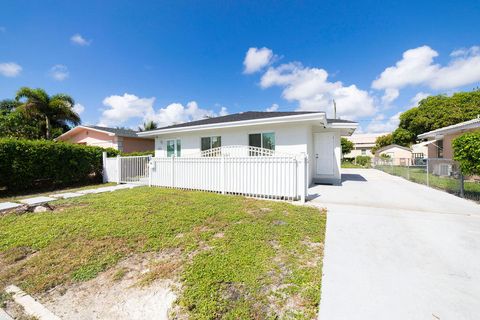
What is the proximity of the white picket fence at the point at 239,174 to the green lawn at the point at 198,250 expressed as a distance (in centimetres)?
91

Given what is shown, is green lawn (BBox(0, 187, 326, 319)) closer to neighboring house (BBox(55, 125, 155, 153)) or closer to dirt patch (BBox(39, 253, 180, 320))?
dirt patch (BBox(39, 253, 180, 320))

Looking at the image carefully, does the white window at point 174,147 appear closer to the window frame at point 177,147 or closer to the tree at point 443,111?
the window frame at point 177,147

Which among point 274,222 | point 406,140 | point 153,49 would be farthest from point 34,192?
point 406,140

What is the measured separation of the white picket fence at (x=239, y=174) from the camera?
641 cm

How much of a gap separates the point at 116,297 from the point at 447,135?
20.1 m

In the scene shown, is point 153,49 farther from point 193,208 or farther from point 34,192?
point 193,208

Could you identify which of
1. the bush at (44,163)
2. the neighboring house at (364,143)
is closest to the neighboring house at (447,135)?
the bush at (44,163)

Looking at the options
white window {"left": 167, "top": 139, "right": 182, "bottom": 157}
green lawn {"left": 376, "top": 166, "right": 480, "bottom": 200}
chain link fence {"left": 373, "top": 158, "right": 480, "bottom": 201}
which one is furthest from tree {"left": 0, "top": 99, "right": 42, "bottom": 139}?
green lawn {"left": 376, "top": 166, "right": 480, "bottom": 200}

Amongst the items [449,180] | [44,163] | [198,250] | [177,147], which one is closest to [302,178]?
[198,250]

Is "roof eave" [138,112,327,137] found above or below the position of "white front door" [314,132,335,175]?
above

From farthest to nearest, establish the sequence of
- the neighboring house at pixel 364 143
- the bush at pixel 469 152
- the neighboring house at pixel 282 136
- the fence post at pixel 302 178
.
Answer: the neighboring house at pixel 364 143 < the neighboring house at pixel 282 136 < the fence post at pixel 302 178 < the bush at pixel 469 152

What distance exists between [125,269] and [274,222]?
2.93 m

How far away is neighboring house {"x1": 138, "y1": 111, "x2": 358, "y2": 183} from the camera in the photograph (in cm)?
903

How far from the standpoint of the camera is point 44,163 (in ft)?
31.3
